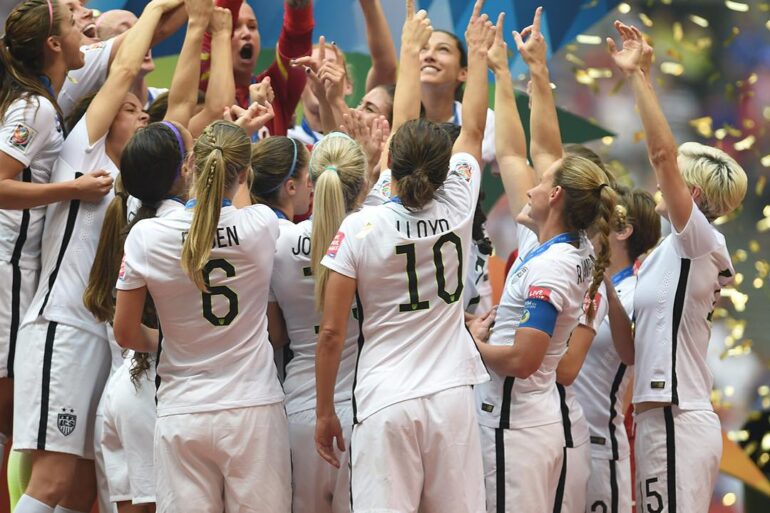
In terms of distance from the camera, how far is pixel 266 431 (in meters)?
3.97

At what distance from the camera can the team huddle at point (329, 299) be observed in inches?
153

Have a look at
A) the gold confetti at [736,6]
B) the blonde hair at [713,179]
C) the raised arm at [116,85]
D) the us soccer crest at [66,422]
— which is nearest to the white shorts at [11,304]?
the us soccer crest at [66,422]

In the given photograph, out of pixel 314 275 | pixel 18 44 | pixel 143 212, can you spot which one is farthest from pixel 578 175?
pixel 18 44

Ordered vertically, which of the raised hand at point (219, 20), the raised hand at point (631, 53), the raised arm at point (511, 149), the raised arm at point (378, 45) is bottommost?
the raised arm at point (511, 149)

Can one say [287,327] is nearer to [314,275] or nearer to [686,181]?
[314,275]

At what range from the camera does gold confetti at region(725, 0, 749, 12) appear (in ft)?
23.3

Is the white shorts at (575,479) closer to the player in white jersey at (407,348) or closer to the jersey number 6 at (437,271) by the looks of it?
the player in white jersey at (407,348)

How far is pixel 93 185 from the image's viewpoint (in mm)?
4617

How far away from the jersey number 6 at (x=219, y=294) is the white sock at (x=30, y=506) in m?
1.25

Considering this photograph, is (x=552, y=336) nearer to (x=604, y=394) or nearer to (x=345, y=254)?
(x=604, y=394)

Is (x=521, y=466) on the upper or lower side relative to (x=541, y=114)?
lower

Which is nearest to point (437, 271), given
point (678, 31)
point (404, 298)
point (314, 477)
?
point (404, 298)

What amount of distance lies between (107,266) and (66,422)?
0.68 meters

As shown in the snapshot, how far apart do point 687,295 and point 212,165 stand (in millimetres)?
1919
